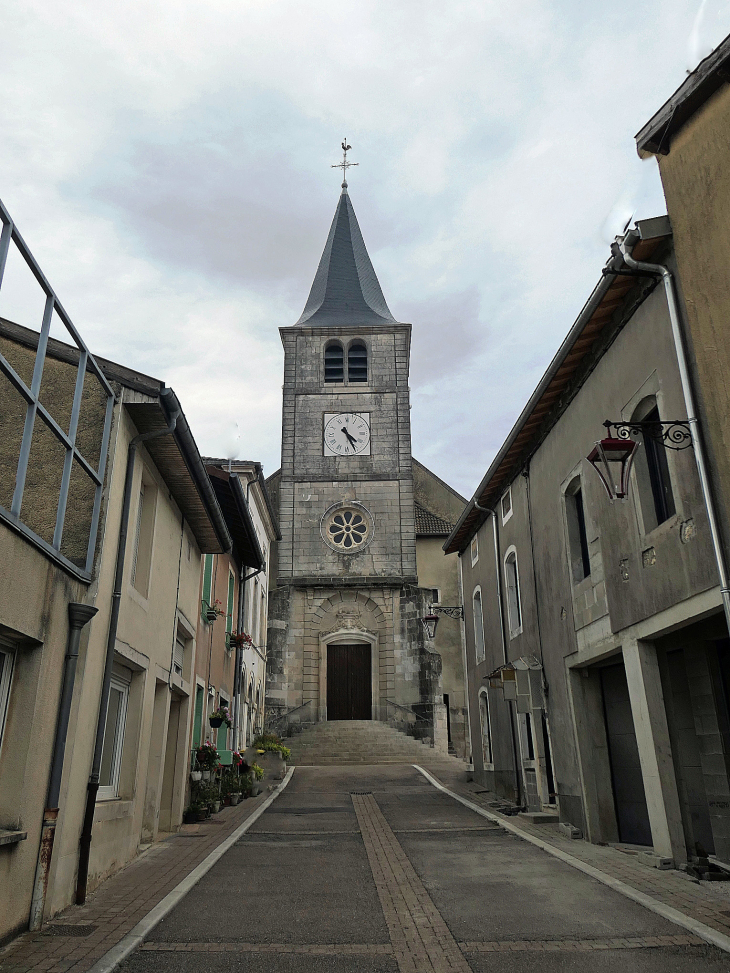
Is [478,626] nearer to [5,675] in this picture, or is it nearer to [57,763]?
[57,763]

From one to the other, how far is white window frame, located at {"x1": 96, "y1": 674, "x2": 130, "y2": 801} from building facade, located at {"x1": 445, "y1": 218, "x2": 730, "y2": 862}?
18.7 ft

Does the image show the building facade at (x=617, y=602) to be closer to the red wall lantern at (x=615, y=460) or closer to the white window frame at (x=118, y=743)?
the red wall lantern at (x=615, y=460)

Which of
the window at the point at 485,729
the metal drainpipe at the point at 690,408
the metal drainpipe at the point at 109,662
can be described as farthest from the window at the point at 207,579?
the metal drainpipe at the point at 690,408

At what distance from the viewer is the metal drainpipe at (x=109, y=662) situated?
686 centimetres

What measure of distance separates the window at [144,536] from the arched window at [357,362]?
24094 mm

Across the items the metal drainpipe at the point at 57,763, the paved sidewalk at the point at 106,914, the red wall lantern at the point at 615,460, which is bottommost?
the paved sidewalk at the point at 106,914

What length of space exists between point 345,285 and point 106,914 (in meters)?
33.8

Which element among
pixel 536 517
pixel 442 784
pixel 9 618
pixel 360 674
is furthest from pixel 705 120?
pixel 360 674

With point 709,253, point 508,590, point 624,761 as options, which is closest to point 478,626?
point 508,590

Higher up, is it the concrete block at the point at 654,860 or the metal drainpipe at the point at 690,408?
the metal drainpipe at the point at 690,408

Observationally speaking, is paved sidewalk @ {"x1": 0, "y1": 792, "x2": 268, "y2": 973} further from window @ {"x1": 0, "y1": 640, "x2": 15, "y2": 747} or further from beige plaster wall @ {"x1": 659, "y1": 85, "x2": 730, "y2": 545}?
beige plaster wall @ {"x1": 659, "y1": 85, "x2": 730, "y2": 545}

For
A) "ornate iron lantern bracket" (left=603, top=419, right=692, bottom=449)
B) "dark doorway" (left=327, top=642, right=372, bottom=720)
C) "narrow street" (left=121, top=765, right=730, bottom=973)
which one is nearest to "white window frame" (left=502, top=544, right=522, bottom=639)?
"narrow street" (left=121, top=765, right=730, bottom=973)

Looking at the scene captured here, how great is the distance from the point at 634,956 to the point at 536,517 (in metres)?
7.86

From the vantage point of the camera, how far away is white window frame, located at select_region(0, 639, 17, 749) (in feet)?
18.9
